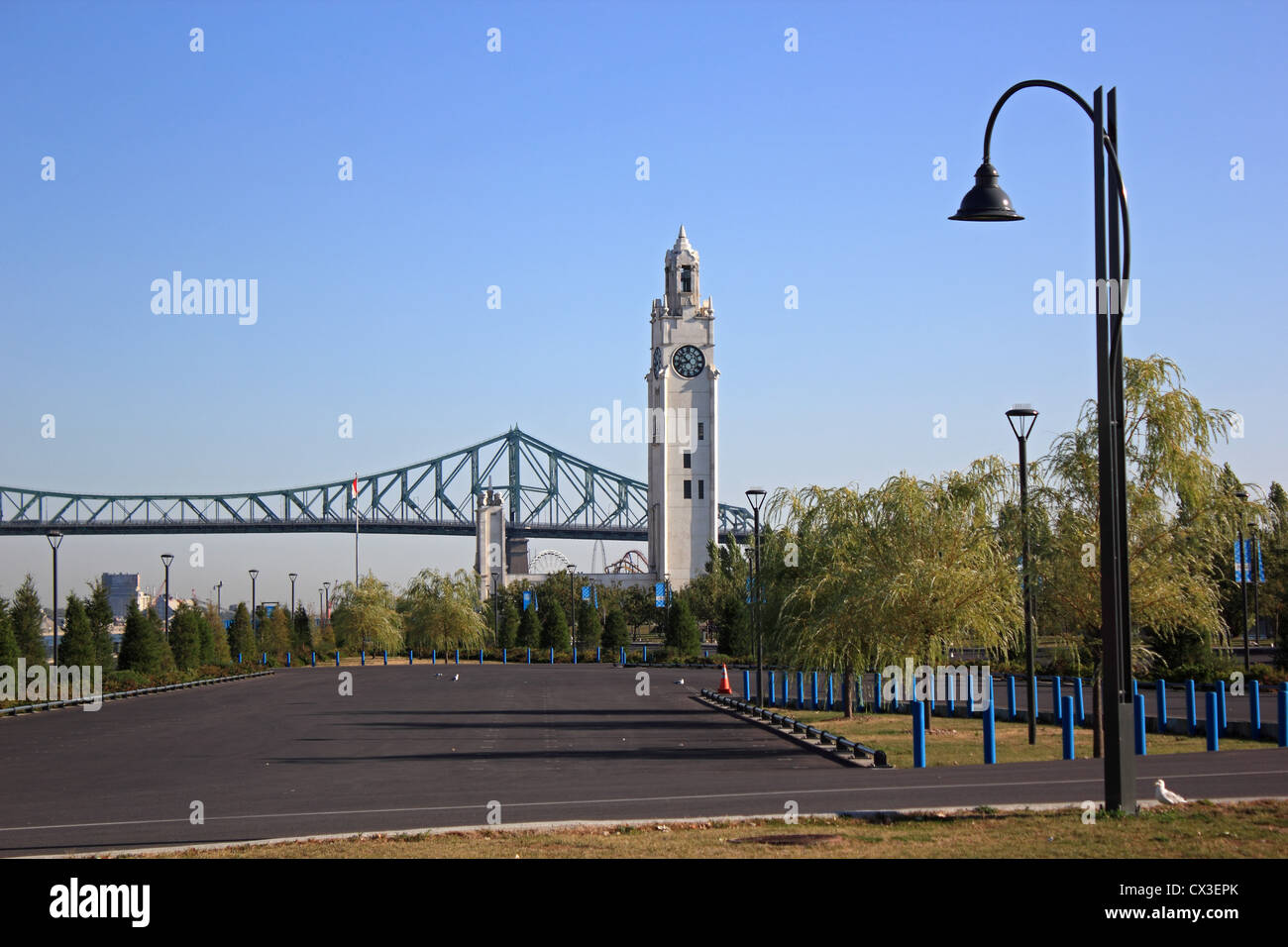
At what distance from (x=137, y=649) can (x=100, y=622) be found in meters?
2.69

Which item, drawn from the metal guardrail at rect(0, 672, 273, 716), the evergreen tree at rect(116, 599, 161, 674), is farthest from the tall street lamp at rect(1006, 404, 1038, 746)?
the evergreen tree at rect(116, 599, 161, 674)

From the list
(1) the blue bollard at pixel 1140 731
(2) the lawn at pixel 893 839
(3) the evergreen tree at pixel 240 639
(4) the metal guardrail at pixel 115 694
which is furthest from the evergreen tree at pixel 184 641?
(2) the lawn at pixel 893 839

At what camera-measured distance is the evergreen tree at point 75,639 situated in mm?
45875

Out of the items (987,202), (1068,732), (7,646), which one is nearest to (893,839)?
(987,202)

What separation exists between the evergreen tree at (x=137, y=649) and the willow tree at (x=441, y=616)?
2864 centimetres

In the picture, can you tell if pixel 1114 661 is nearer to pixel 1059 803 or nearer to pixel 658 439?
pixel 1059 803

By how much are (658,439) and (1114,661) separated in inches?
4399

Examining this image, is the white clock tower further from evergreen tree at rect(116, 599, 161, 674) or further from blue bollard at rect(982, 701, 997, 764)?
blue bollard at rect(982, 701, 997, 764)

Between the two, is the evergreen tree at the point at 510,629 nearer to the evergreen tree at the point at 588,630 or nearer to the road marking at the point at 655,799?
the evergreen tree at the point at 588,630

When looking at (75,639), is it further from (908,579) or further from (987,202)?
(987,202)
